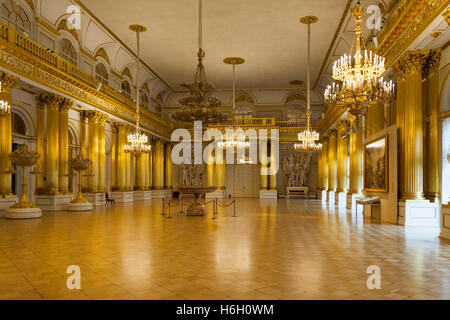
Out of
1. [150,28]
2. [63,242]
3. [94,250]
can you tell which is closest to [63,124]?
[150,28]

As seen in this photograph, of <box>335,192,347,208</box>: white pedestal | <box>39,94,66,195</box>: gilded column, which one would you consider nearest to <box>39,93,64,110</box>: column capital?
<box>39,94,66,195</box>: gilded column

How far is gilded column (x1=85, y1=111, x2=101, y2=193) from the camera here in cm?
1664

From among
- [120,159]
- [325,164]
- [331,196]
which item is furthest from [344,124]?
[120,159]

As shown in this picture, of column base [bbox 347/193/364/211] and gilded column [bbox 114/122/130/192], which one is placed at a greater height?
gilded column [bbox 114/122/130/192]

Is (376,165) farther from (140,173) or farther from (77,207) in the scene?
(140,173)

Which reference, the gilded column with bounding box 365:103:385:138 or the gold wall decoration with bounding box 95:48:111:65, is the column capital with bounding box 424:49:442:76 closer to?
the gilded column with bounding box 365:103:385:138

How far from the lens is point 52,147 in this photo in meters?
13.8

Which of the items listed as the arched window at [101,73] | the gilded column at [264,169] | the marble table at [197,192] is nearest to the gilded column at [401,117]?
the marble table at [197,192]

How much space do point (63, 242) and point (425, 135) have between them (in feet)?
29.9

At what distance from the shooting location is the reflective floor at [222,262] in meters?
3.78

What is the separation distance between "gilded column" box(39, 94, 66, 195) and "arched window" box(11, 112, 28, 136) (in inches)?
32.2

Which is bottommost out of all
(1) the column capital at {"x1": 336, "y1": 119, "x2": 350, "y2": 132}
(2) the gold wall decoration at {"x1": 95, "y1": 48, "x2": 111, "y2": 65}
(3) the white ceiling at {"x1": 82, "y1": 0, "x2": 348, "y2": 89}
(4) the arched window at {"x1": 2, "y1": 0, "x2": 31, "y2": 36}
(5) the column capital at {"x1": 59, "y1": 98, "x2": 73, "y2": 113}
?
(1) the column capital at {"x1": 336, "y1": 119, "x2": 350, "y2": 132}

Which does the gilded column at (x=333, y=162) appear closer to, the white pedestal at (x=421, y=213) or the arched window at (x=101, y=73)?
the white pedestal at (x=421, y=213)

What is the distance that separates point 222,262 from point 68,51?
1298 cm
